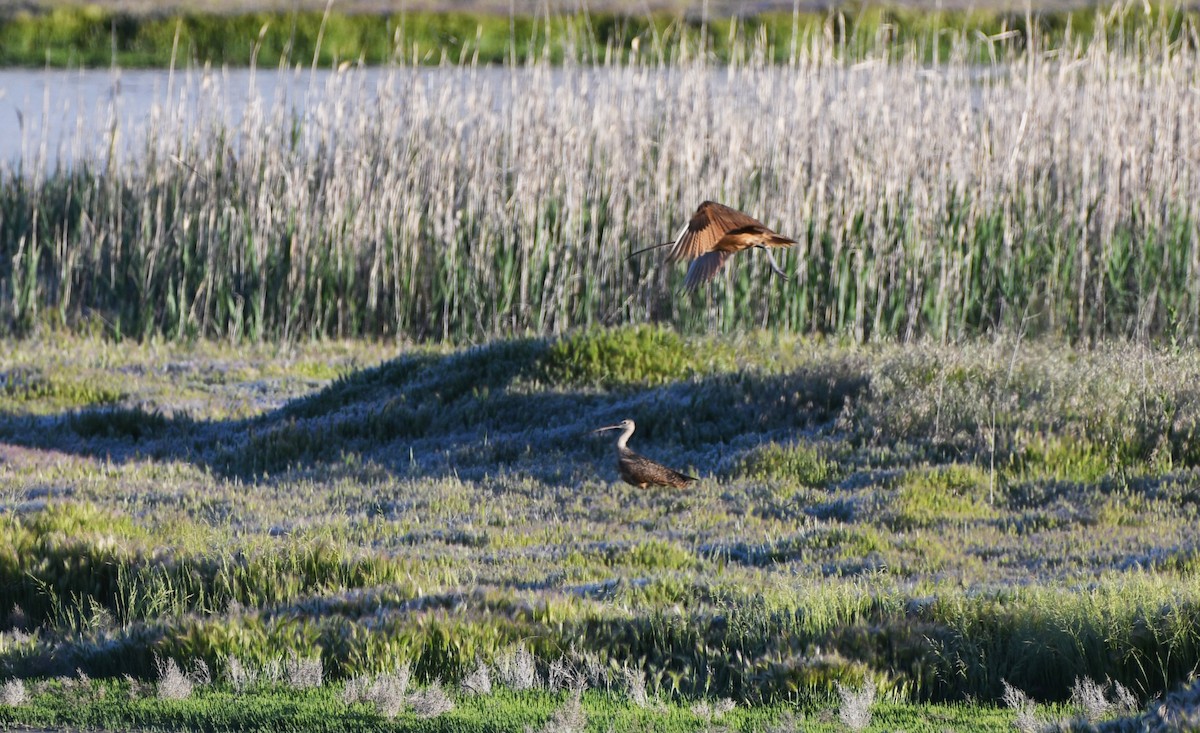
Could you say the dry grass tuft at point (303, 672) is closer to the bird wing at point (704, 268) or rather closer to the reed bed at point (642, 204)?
the bird wing at point (704, 268)

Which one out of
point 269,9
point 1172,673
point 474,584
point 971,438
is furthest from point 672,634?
point 269,9

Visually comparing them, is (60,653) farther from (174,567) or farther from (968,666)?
(968,666)

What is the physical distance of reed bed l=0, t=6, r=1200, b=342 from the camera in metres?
14.2

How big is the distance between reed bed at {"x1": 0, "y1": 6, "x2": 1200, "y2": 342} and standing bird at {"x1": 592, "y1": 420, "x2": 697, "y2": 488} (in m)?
4.65

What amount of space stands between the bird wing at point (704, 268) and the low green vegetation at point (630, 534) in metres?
1.37

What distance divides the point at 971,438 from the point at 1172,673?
3526 millimetres

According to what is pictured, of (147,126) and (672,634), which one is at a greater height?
(147,126)

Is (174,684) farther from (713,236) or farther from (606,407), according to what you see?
(606,407)

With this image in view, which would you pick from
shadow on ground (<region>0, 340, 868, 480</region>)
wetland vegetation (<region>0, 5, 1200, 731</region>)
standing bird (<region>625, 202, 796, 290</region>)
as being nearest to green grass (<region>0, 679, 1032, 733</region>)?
wetland vegetation (<region>0, 5, 1200, 731</region>)

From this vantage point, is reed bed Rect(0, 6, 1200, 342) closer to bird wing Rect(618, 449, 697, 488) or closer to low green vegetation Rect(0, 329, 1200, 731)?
low green vegetation Rect(0, 329, 1200, 731)

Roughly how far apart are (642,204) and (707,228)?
304 inches

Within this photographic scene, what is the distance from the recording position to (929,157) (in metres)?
14.6

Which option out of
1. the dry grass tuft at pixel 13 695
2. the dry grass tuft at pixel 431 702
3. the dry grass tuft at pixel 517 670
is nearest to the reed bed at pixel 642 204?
the dry grass tuft at pixel 517 670

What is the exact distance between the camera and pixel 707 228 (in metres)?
7.22
